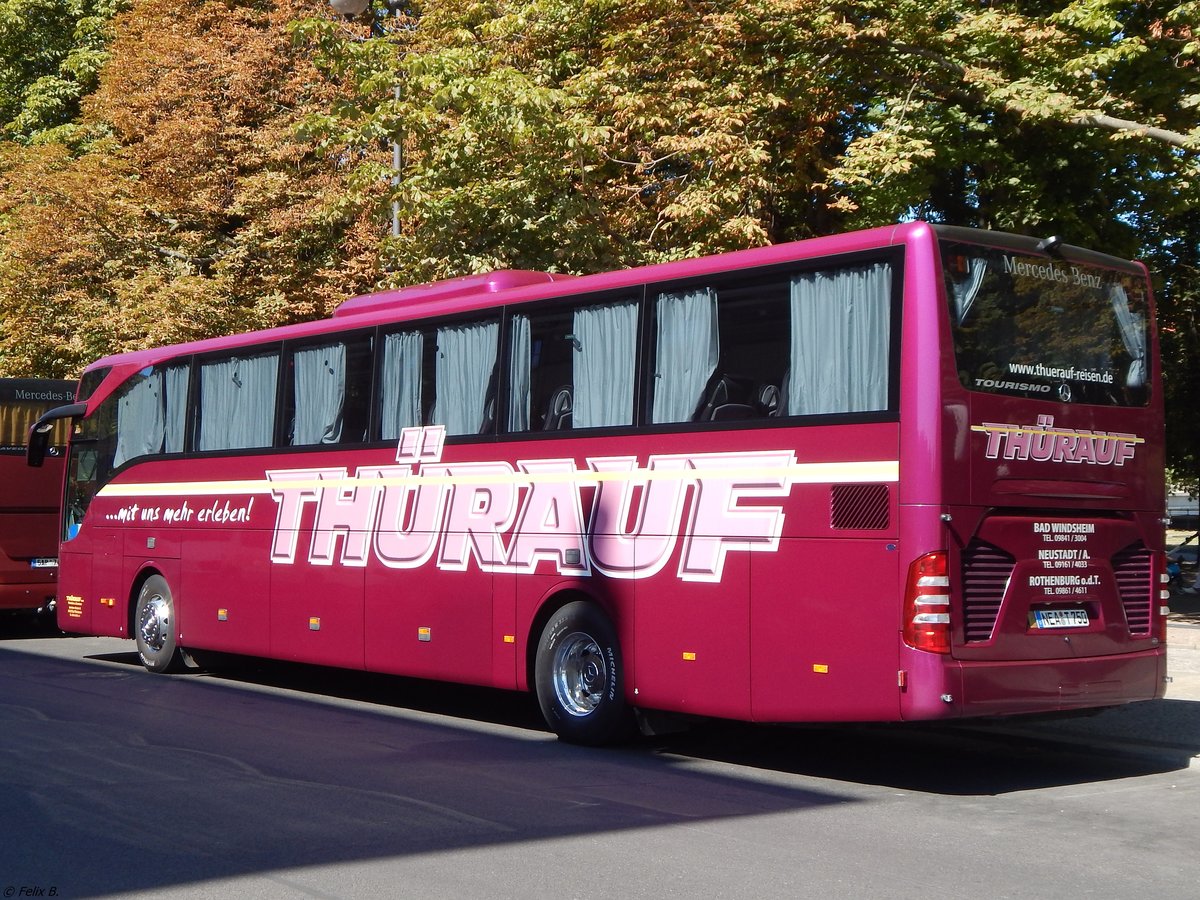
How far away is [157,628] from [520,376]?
6.73m

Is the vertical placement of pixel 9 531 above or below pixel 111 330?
below

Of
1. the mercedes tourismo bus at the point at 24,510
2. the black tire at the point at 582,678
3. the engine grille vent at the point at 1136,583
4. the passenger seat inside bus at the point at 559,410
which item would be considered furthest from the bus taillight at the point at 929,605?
the mercedes tourismo bus at the point at 24,510

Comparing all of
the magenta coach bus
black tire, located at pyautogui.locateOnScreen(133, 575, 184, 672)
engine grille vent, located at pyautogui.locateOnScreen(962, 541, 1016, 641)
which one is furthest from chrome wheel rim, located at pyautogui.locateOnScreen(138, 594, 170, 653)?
engine grille vent, located at pyautogui.locateOnScreen(962, 541, 1016, 641)

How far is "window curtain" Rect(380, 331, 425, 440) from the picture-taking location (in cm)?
1286

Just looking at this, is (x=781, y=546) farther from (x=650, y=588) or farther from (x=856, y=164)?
(x=856, y=164)

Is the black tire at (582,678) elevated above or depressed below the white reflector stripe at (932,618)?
below

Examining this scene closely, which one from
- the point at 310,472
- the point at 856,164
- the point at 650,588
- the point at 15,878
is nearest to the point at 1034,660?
the point at 650,588

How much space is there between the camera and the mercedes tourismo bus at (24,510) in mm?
20062

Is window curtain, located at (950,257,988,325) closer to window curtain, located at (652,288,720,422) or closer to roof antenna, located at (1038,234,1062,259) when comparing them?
roof antenna, located at (1038,234,1062,259)

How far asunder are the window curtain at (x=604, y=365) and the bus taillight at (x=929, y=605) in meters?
2.78

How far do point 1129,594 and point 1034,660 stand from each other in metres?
1.16

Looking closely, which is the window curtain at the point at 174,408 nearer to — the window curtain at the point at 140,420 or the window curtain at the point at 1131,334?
the window curtain at the point at 140,420

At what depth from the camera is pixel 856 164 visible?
1730 cm

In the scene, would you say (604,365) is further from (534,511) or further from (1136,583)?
(1136,583)
